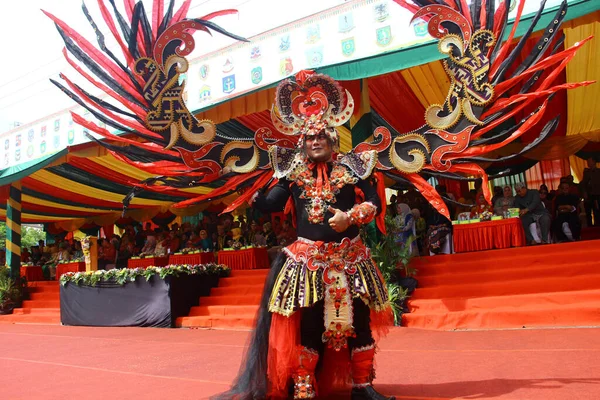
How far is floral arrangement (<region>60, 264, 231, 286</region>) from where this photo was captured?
27.7ft

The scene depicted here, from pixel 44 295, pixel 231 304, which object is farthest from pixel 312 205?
pixel 44 295

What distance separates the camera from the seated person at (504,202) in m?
8.28

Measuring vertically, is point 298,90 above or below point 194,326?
above

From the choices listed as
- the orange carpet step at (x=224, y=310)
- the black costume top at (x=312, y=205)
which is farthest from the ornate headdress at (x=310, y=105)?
the orange carpet step at (x=224, y=310)

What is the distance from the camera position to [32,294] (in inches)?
493

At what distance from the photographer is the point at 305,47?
8312mm

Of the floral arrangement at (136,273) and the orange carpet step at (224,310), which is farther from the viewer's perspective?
the floral arrangement at (136,273)

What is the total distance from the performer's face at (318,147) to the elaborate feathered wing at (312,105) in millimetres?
65

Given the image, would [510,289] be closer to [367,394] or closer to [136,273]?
[367,394]

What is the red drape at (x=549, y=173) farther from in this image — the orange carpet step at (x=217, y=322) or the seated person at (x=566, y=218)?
the orange carpet step at (x=217, y=322)

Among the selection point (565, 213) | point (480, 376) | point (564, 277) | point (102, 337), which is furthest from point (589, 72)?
point (102, 337)

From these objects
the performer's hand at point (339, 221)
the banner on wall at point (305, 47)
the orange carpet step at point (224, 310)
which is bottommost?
the orange carpet step at point (224, 310)

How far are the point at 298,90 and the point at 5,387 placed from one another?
3161 mm

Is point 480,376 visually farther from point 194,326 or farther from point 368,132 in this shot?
point 194,326
